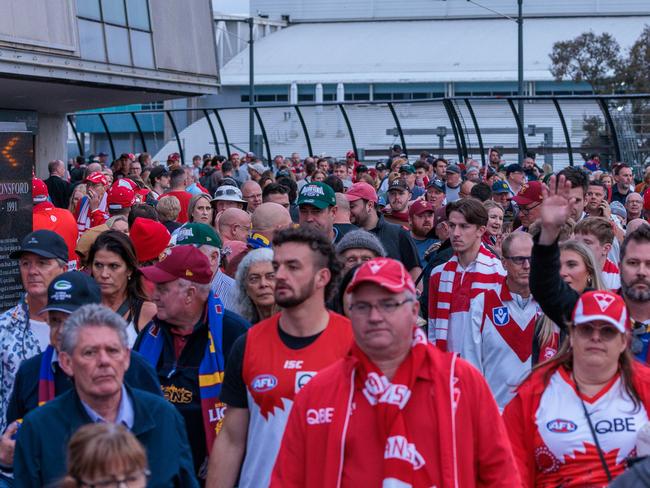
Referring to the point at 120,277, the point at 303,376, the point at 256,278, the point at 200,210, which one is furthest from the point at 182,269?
the point at 200,210

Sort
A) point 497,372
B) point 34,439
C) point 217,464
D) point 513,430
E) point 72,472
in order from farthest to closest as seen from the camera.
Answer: point 497,372 < point 217,464 < point 513,430 < point 34,439 < point 72,472

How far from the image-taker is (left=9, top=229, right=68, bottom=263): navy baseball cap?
679 cm

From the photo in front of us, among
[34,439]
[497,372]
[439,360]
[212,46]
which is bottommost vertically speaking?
[497,372]

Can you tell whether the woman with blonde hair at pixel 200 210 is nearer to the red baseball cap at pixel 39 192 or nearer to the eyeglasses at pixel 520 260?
the red baseball cap at pixel 39 192

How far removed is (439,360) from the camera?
417cm

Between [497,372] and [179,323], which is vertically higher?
[179,323]

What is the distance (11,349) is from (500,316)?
10.5 feet

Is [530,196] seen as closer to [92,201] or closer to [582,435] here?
[92,201]

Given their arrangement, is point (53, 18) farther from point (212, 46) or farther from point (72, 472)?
point (72, 472)

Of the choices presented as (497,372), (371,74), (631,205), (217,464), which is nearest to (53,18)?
(631,205)

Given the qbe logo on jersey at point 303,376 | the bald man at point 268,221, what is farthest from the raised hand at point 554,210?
the bald man at point 268,221

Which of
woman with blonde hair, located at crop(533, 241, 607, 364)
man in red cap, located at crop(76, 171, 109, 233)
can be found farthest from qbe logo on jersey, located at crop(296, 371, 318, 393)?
man in red cap, located at crop(76, 171, 109, 233)

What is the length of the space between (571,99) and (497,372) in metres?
17.1

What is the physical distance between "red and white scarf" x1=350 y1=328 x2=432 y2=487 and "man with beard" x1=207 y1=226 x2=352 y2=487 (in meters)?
1.03
